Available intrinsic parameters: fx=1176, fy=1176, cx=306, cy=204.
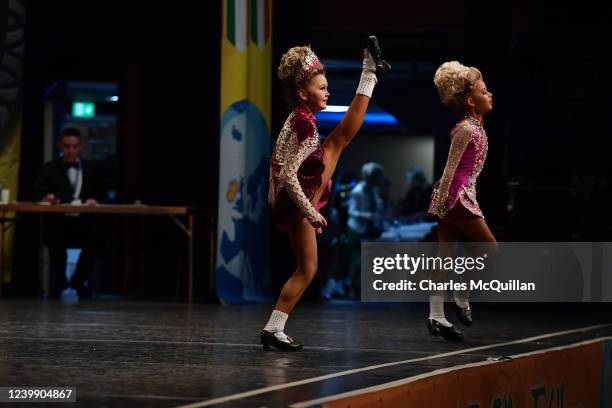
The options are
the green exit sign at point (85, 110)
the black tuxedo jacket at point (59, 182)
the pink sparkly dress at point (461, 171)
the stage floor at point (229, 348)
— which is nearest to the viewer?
the stage floor at point (229, 348)

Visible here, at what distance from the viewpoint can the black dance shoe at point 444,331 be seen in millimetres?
6238

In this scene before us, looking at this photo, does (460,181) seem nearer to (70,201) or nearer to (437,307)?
(437,307)

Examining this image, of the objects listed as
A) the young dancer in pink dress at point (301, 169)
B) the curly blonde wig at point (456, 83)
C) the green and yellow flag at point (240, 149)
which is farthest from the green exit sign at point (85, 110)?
the young dancer in pink dress at point (301, 169)

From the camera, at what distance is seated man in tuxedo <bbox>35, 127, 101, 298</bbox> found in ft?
33.9

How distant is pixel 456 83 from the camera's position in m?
6.32

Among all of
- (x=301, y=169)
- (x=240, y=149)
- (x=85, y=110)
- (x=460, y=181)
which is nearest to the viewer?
(x=301, y=169)

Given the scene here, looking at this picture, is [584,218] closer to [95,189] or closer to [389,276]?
[389,276]

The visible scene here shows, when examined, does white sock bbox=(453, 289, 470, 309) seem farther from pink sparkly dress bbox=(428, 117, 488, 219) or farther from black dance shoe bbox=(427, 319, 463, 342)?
pink sparkly dress bbox=(428, 117, 488, 219)

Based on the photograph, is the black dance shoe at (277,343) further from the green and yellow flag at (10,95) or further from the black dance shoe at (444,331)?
the green and yellow flag at (10,95)

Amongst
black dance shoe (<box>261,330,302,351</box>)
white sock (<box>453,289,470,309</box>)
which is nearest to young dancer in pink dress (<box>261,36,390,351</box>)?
black dance shoe (<box>261,330,302,351</box>)

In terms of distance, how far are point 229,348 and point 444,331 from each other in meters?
1.23

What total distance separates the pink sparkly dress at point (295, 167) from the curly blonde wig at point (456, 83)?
1.05 m

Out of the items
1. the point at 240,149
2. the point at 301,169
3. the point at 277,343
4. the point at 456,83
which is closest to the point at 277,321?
the point at 277,343

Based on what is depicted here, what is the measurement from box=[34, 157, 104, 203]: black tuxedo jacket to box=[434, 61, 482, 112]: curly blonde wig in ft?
16.1
